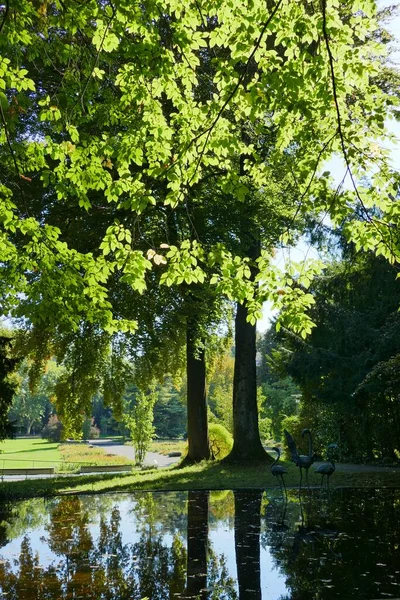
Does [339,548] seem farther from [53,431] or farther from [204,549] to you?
[53,431]

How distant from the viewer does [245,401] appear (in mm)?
18781

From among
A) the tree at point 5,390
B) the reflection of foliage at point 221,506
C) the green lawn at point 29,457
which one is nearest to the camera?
the reflection of foliage at point 221,506

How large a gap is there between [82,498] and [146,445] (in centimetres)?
1393

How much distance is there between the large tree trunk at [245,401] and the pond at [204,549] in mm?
6906

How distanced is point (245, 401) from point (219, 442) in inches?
146

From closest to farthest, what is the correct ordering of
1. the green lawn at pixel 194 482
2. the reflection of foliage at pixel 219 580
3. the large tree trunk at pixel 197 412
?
1. the reflection of foliage at pixel 219 580
2. the green lawn at pixel 194 482
3. the large tree trunk at pixel 197 412

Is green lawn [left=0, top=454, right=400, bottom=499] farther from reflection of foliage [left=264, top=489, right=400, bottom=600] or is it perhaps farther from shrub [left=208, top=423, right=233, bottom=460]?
shrub [left=208, top=423, right=233, bottom=460]

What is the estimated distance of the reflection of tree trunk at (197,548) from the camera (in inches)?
227

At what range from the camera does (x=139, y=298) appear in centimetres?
1675

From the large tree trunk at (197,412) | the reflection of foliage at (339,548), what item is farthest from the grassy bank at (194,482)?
the reflection of foliage at (339,548)

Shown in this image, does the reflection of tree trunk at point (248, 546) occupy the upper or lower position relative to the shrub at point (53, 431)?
lower

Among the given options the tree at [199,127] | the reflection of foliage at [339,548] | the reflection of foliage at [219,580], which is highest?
the tree at [199,127]

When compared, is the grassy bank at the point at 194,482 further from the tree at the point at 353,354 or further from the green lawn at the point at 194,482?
the tree at the point at 353,354

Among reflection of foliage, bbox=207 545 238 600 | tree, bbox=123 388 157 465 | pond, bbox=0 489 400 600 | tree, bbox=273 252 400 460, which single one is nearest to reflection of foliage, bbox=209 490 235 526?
pond, bbox=0 489 400 600
